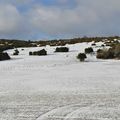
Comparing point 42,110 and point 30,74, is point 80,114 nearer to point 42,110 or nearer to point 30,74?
point 42,110

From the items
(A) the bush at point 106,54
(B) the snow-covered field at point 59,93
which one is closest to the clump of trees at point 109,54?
(A) the bush at point 106,54

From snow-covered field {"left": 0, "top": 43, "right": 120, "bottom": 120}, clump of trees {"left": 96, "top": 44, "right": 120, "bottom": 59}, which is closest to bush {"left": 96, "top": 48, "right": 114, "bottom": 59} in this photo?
clump of trees {"left": 96, "top": 44, "right": 120, "bottom": 59}

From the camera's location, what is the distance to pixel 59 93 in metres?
17.2

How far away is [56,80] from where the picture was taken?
21266 mm

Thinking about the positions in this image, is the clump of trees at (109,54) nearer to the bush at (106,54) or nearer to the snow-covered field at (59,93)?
the bush at (106,54)

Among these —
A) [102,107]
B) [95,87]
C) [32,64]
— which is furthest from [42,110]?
[32,64]

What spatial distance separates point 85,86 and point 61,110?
5244mm

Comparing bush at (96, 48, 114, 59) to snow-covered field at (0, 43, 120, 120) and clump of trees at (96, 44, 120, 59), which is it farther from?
snow-covered field at (0, 43, 120, 120)

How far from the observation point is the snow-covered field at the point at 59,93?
13297 millimetres

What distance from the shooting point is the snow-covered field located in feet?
43.6

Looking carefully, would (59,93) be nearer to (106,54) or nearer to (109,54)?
(106,54)

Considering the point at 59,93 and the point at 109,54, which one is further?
the point at 109,54

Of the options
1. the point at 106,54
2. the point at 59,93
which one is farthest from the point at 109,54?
the point at 59,93

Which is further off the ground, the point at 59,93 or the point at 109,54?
the point at 59,93
